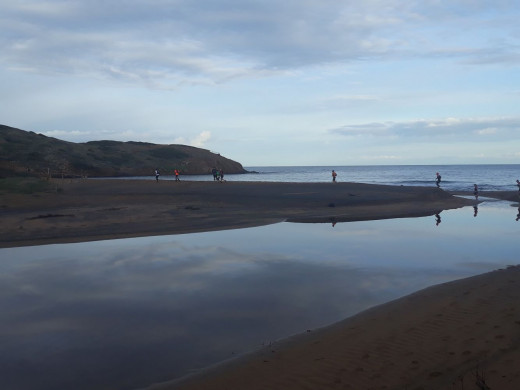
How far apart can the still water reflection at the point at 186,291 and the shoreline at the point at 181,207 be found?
328 cm

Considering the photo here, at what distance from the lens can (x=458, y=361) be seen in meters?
7.12

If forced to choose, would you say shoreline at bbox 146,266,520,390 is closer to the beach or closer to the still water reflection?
the beach

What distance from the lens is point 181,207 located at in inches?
1171

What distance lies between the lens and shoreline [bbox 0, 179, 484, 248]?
848 inches

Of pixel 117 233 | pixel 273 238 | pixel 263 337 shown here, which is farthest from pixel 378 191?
pixel 263 337

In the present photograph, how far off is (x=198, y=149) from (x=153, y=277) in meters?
107

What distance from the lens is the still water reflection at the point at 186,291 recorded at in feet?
24.7

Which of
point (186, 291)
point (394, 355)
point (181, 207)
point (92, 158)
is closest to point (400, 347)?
point (394, 355)

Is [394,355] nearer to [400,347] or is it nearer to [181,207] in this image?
[400,347]

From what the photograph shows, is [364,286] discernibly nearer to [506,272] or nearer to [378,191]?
[506,272]

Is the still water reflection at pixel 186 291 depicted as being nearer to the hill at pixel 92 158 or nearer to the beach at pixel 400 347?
the beach at pixel 400 347

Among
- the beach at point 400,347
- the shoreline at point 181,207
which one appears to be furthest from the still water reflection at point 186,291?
the shoreline at point 181,207

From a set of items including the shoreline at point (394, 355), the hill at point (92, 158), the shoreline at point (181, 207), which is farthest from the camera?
the hill at point (92, 158)

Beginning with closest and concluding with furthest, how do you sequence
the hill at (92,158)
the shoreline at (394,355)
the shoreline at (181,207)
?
the shoreline at (394,355), the shoreline at (181,207), the hill at (92,158)
